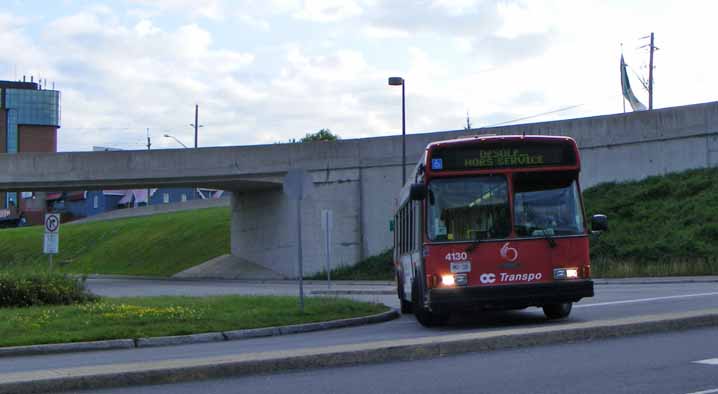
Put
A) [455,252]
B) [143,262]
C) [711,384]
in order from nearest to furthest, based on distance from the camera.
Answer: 1. [711,384]
2. [455,252]
3. [143,262]

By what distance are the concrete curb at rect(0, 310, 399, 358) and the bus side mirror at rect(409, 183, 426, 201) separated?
3.74m

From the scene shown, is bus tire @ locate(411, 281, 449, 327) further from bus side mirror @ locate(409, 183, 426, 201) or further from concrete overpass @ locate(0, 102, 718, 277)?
concrete overpass @ locate(0, 102, 718, 277)

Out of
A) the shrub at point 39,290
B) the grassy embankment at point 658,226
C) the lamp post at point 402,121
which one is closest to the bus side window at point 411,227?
the shrub at point 39,290

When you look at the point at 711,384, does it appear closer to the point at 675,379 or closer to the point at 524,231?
the point at 675,379

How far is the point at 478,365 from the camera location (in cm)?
1019

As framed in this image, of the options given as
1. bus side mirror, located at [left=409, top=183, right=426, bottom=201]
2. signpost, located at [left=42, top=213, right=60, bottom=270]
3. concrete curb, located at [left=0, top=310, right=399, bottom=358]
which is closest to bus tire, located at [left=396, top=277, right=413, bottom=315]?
concrete curb, located at [left=0, top=310, right=399, bottom=358]

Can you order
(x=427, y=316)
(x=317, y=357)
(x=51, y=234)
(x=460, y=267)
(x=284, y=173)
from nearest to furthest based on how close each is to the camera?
1. (x=317, y=357)
2. (x=460, y=267)
3. (x=427, y=316)
4. (x=51, y=234)
5. (x=284, y=173)

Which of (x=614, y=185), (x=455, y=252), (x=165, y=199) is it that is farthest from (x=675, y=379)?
(x=165, y=199)

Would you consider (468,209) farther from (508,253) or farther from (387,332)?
(387,332)

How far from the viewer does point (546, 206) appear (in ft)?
46.7

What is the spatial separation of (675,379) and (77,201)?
113 meters

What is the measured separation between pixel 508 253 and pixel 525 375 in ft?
15.7

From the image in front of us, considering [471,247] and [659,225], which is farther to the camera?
[659,225]

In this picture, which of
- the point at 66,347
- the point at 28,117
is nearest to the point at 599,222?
the point at 66,347
